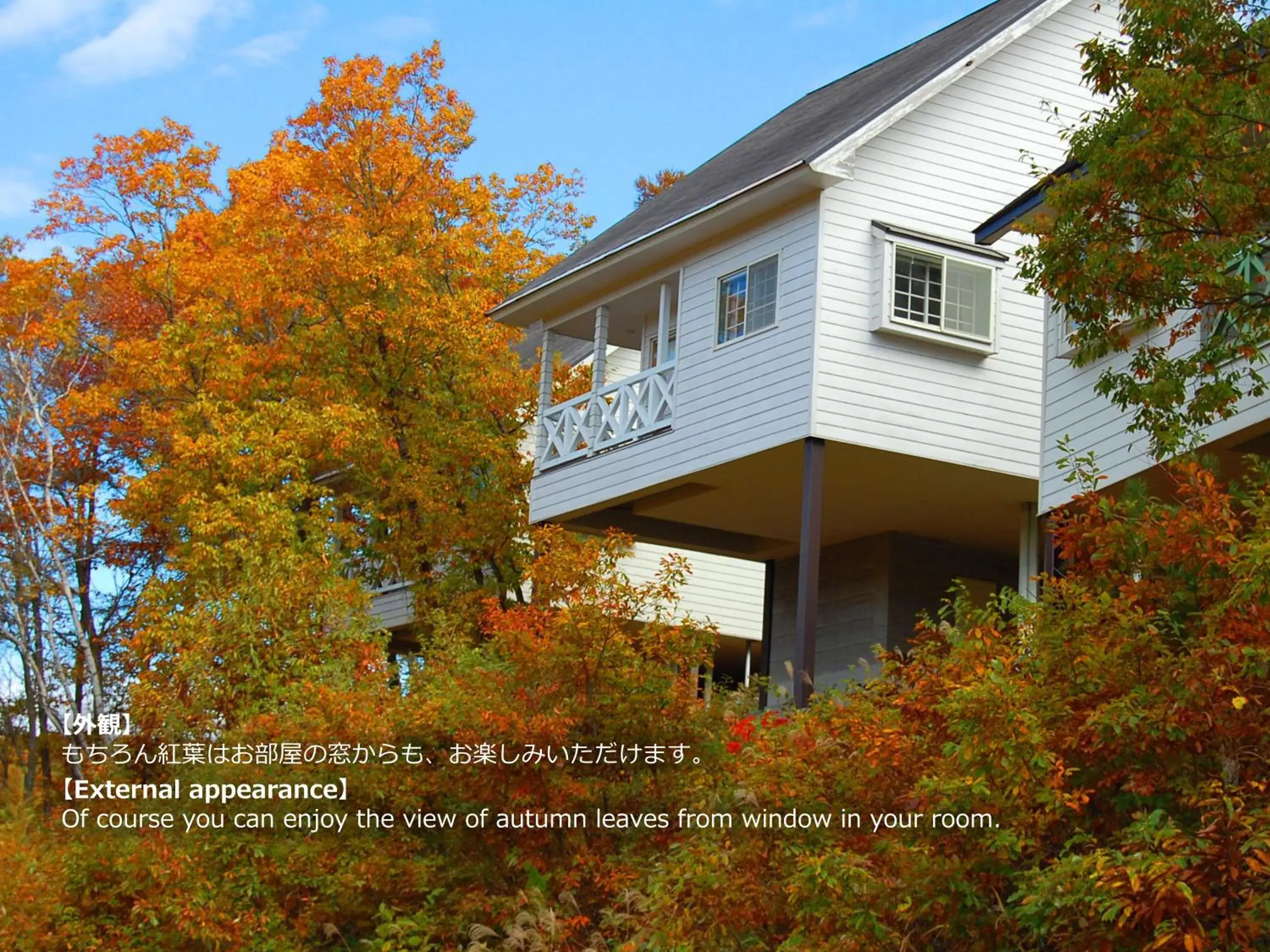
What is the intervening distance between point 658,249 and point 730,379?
91.7 inches

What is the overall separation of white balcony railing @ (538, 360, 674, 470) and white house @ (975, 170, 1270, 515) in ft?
20.2

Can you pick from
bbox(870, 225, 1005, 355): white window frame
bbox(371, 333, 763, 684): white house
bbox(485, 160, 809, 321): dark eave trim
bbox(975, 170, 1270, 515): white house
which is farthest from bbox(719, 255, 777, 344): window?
bbox(371, 333, 763, 684): white house

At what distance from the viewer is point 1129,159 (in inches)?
431

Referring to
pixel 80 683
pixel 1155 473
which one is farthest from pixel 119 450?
pixel 1155 473

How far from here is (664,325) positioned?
912 inches

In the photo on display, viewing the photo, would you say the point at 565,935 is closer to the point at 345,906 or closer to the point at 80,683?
the point at 345,906

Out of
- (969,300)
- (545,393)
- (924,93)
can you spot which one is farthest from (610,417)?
(924,93)

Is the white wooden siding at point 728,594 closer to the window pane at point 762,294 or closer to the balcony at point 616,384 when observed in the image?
Answer: the balcony at point 616,384

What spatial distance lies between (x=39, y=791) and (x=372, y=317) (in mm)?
10473

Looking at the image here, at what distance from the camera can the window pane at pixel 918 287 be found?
20812 mm

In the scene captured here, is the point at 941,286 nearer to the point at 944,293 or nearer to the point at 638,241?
the point at 944,293

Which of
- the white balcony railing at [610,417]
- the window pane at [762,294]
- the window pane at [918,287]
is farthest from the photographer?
the white balcony railing at [610,417]

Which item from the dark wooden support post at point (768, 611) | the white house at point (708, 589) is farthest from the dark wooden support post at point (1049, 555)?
the white house at point (708, 589)

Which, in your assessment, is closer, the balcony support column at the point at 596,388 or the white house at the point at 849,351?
the white house at the point at 849,351
